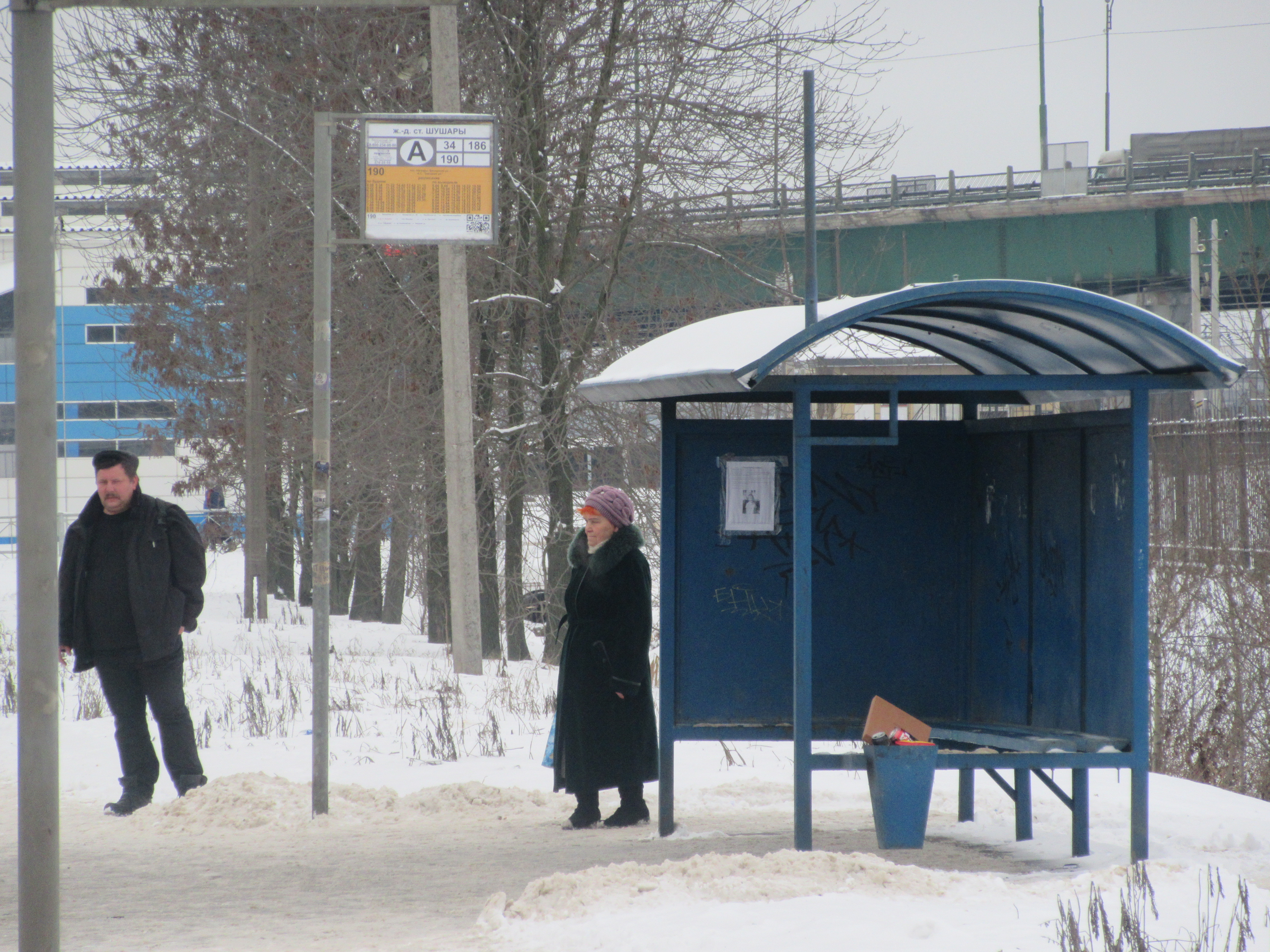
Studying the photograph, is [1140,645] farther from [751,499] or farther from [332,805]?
[332,805]

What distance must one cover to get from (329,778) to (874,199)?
713 inches

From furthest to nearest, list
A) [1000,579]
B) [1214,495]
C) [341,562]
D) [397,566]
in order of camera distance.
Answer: [341,562] → [397,566] → [1214,495] → [1000,579]

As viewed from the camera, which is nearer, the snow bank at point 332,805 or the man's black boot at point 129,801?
the snow bank at point 332,805

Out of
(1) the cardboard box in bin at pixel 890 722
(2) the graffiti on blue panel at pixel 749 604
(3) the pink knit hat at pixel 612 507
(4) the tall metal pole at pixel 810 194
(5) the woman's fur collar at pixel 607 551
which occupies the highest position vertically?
(4) the tall metal pole at pixel 810 194

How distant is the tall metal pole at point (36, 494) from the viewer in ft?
11.0

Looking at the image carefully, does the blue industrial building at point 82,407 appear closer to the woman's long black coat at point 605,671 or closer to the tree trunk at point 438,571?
the tree trunk at point 438,571

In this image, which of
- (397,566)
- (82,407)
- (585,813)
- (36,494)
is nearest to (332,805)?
(585,813)

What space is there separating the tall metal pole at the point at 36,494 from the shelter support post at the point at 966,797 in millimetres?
4148

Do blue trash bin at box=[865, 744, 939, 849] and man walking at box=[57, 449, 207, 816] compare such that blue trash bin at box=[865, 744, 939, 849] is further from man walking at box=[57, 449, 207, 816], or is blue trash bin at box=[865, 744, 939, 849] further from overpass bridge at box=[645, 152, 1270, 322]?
overpass bridge at box=[645, 152, 1270, 322]

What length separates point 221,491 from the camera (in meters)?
24.9

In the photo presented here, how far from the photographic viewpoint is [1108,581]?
538 cm

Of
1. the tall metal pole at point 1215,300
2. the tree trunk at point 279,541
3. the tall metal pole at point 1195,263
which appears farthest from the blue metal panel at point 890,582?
the tall metal pole at point 1195,263

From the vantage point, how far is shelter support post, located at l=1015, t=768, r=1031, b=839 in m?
5.77

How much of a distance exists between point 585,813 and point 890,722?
1.53 metres
